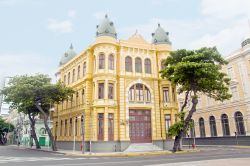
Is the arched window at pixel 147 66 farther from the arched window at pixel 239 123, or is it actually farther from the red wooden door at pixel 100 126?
the arched window at pixel 239 123

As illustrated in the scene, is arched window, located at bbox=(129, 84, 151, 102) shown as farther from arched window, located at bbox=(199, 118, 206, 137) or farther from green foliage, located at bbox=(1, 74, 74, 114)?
arched window, located at bbox=(199, 118, 206, 137)

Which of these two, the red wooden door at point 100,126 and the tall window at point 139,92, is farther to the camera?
the tall window at point 139,92

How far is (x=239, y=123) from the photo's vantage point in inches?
1507

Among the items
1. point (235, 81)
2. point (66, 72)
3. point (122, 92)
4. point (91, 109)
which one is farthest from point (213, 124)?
point (66, 72)

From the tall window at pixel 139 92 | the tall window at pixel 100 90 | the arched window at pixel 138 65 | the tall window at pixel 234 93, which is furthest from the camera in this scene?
the tall window at pixel 234 93

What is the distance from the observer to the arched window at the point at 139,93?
33594mm

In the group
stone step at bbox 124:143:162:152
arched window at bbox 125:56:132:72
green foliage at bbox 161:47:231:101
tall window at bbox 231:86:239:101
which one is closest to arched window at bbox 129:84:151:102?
arched window at bbox 125:56:132:72

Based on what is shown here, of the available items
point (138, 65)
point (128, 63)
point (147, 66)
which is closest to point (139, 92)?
point (138, 65)

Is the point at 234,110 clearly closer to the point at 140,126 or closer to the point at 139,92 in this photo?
the point at 139,92

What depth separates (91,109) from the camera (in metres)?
32.1

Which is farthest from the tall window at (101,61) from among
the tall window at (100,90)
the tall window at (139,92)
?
the tall window at (139,92)

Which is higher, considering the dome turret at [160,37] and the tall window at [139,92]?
the dome turret at [160,37]

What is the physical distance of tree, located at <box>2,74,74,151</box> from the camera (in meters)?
33.4

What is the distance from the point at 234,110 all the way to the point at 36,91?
31706mm
